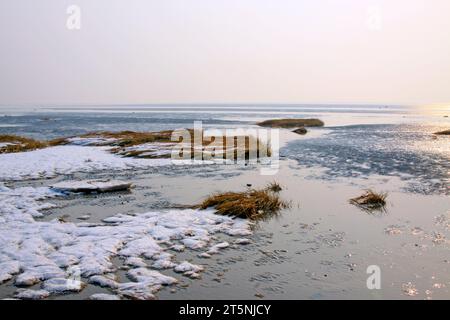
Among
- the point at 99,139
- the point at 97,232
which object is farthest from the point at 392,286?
the point at 99,139

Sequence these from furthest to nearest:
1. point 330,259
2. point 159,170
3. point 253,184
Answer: point 159,170, point 253,184, point 330,259

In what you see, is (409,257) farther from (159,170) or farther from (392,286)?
(159,170)

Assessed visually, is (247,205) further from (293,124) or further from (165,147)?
(293,124)

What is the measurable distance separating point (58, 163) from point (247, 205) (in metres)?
16.5

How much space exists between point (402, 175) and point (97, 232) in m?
16.7

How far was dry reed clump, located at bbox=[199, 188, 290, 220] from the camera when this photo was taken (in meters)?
14.0

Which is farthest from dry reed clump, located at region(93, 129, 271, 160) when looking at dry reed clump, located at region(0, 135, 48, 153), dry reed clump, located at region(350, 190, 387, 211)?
dry reed clump, located at region(350, 190, 387, 211)

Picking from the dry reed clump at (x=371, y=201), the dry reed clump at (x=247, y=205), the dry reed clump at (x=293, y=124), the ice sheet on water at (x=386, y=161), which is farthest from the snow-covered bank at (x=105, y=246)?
the dry reed clump at (x=293, y=124)

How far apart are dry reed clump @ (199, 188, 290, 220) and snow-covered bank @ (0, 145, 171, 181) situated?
11.2 meters

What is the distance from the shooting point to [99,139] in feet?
130

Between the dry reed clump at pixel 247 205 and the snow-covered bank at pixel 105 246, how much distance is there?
51 cm

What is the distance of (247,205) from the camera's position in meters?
14.2

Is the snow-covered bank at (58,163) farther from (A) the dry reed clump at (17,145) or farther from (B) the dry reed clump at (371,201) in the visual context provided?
(B) the dry reed clump at (371,201)

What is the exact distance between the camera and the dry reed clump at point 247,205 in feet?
46.0
